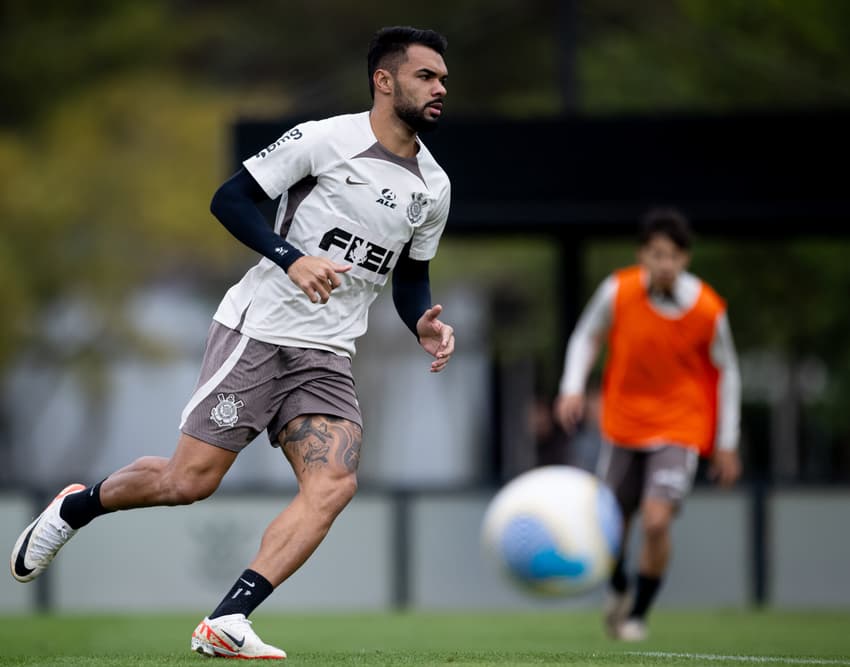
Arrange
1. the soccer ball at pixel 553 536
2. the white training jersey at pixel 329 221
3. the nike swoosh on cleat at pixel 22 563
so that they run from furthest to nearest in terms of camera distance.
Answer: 1. the nike swoosh on cleat at pixel 22 563
2. the soccer ball at pixel 553 536
3. the white training jersey at pixel 329 221

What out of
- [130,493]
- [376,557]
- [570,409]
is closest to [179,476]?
[130,493]

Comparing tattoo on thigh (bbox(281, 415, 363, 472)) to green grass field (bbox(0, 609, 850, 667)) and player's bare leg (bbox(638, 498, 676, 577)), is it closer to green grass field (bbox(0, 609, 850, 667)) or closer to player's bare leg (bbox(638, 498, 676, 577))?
green grass field (bbox(0, 609, 850, 667))

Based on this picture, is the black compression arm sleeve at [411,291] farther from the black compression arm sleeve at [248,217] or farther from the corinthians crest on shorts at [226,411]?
the corinthians crest on shorts at [226,411]

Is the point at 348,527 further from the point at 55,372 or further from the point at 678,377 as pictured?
the point at 55,372

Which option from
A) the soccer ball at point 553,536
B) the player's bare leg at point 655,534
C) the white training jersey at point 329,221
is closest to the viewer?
the white training jersey at point 329,221

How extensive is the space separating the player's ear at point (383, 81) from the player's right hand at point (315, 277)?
100 centimetres

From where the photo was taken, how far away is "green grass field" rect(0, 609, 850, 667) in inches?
290

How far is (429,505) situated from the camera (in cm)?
1598

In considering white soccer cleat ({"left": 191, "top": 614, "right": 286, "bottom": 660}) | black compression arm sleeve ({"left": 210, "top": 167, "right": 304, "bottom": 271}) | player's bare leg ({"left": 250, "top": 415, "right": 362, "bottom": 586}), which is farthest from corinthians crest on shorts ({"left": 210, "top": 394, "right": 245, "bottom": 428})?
white soccer cleat ({"left": 191, "top": 614, "right": 286, "bottom": 660})

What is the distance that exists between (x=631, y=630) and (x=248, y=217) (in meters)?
4.57

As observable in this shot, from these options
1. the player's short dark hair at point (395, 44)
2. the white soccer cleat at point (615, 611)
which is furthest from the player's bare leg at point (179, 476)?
the white soccer cleat at point (615, 611)

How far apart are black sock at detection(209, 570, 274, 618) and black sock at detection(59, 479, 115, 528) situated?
0.87 metres

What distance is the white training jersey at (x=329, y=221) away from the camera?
7.41 metres

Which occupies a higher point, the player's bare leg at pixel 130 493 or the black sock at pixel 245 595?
the player's bare leg at pixel 130 493
